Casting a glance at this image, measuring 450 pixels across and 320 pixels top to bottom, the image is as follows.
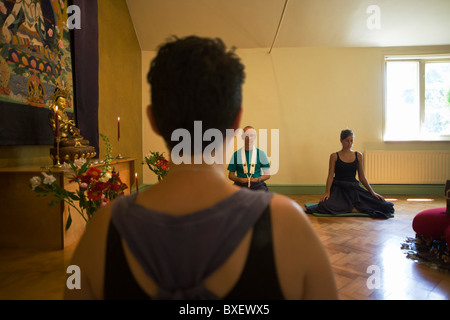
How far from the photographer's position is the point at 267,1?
17.0 feet

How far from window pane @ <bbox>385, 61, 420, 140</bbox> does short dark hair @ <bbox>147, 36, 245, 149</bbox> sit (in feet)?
20.6

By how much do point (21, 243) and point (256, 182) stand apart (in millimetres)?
2349

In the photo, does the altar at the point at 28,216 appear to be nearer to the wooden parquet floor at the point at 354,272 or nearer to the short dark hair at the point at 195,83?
the wooden parquet floor at the point at 354,272

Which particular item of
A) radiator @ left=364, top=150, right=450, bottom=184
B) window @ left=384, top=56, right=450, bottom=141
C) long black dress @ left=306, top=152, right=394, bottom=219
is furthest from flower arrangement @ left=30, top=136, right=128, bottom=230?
window @ left=384, top=56, right=450, bottom=141

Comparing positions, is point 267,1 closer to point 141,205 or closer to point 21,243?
point 21,243

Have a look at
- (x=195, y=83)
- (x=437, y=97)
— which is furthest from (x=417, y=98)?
(x=195, y=83)

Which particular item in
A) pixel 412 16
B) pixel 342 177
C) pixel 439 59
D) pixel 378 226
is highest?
pixel 412 16

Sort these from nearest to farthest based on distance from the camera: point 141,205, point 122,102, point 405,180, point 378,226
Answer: point 141,205 < point 378,226 < point 122,102 < point 405,180

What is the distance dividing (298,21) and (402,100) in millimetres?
2565

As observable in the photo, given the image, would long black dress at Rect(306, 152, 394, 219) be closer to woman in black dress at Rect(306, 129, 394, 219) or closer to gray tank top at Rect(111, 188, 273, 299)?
woman in black dress at Rect(306, 129, 394, 219)

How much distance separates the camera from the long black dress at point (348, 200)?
413 cm

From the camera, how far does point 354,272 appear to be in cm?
219

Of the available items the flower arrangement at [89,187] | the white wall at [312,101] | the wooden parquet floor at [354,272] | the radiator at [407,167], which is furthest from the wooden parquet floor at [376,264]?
the white wall at [312,101]
